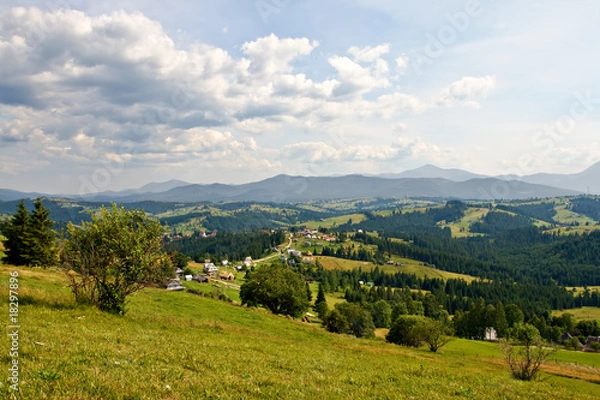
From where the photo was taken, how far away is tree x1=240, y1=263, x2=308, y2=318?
70812 mm

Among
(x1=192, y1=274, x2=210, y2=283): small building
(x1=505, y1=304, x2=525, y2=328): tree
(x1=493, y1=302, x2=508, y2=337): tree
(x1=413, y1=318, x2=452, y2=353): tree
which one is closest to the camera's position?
(x1=413, y1=318, x2=452, y2=353): tree

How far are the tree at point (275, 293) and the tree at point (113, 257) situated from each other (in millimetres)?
44370

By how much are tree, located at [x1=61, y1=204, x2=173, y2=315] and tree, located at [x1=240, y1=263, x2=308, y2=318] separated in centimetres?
4437

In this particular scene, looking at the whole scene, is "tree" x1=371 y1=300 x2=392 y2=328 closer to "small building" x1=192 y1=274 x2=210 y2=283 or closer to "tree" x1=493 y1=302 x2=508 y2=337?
"tree" x1=493 y1=302 x2=508 y2=337

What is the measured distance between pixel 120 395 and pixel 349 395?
28.8 feet

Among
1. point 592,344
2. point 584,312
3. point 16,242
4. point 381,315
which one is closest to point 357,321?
point 381,315

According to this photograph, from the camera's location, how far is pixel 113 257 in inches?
1019

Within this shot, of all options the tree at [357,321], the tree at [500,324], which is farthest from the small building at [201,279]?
the tree at [500,324]

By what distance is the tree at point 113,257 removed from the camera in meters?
25.5

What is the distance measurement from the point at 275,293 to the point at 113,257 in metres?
47.8

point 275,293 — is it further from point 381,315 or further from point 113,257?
point 381,315

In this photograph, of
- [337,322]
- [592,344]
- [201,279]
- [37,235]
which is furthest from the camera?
[201,279]

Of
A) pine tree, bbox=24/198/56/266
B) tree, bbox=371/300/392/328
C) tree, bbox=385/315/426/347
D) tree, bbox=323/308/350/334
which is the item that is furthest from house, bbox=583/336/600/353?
pine tree, bbox=24/198/56/266

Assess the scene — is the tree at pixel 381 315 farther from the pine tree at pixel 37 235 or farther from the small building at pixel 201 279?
the pine tree at pixel 37 235
